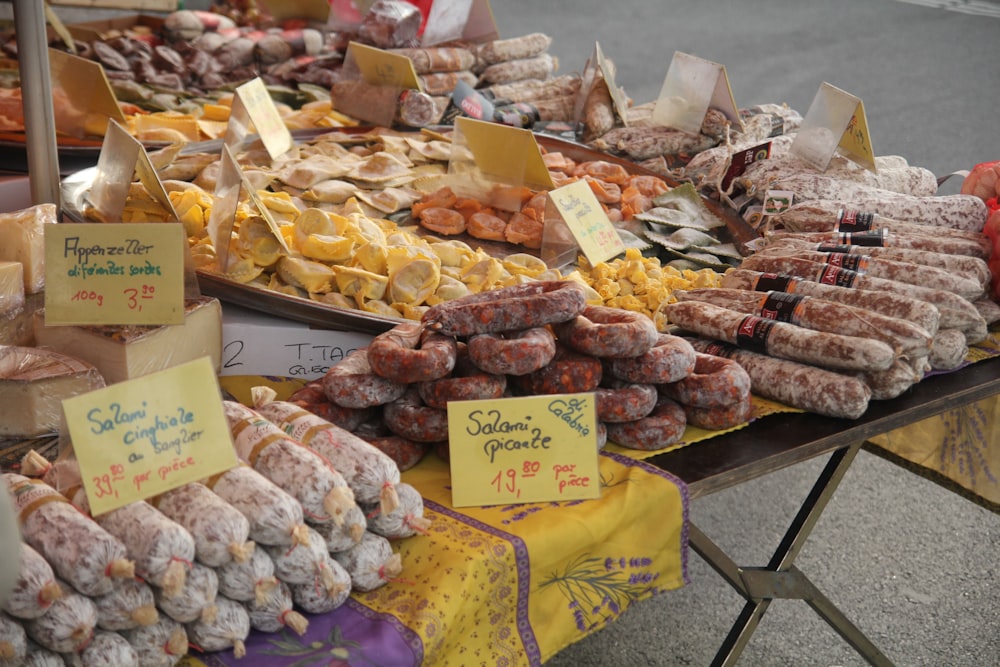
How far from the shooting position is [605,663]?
120 inches

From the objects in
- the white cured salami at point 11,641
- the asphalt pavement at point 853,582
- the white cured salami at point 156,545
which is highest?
the white cured salami at point 156,545

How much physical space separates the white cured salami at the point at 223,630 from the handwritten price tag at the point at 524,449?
46cm

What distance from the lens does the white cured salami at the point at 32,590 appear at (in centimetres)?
123

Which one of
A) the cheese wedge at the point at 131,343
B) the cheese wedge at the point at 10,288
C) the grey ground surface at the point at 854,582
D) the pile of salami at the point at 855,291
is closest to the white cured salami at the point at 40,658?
the cheese wedge at the point at 131,343

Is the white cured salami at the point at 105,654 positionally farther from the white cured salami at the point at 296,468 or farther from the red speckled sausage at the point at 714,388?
the red speckled sausage at the point at 714,388

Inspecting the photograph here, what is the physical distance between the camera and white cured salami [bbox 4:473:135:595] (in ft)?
4.16

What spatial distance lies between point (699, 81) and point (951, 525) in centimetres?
201

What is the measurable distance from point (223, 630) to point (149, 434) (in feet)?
0.98

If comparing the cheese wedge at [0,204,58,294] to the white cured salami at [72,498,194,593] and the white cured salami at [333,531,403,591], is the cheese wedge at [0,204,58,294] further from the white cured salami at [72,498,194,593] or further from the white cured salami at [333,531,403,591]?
the white cured salami at [333,531,403,591]

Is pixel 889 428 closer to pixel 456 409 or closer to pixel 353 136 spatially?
pixel 456 409

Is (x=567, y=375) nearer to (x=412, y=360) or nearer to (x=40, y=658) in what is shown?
(x=412, y=360)

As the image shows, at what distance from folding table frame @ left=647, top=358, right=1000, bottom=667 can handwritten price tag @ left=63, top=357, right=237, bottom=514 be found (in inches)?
34.3

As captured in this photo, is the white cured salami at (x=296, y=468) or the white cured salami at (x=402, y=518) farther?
the white cured salami at (x=402, y=518)

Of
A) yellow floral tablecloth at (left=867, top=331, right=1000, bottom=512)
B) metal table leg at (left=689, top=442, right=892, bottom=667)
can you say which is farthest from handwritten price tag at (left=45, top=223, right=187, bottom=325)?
yellow floral tablecloth at (left=867, top=331, right=1000, bottom=512)
